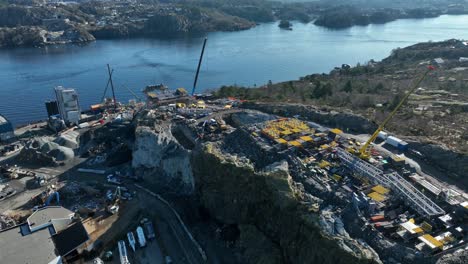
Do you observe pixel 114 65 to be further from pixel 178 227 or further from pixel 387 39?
pixel 387 39

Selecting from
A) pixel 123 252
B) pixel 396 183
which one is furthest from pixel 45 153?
pixel 396 183

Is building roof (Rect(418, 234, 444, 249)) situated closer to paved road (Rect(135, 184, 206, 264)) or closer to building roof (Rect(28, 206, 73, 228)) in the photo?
paved road (Rect(135, 184, 206, 264))

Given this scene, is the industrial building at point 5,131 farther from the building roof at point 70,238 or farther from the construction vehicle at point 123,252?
the construction vehicle at point 123,252

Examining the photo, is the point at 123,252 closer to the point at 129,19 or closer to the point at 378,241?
the point at 378,241

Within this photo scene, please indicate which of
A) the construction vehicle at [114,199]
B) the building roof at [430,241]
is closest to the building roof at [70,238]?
the construction vehicle at [114,199]

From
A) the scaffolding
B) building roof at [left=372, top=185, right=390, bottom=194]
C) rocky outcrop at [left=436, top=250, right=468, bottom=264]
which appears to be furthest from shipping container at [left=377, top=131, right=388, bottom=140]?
rocky outcrop at [left=436, top=250, right=468, bottom=264]

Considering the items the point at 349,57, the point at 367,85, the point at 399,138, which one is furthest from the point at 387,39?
the point at 399,138

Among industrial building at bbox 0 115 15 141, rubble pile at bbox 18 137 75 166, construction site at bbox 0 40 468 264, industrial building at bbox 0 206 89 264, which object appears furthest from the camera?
industrial building at bbox 0 115 15 141
